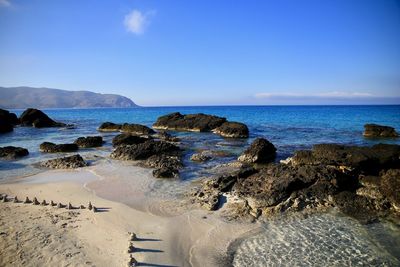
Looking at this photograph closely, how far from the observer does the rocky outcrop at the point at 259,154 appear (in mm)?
19375

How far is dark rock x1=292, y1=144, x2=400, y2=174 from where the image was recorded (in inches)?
578

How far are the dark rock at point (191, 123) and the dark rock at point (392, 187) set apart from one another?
2956 cm

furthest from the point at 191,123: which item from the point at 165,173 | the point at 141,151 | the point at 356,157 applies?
the point at 356,157

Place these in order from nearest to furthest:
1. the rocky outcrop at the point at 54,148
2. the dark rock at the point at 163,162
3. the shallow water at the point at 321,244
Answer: the shallow water at the point at 321,244 < the dark rock at the point at 163,162 < the rocky outcrop at the point at 54,148

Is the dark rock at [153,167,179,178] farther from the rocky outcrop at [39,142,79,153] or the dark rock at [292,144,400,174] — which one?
the rocky outcrop at [39,142,79,153]

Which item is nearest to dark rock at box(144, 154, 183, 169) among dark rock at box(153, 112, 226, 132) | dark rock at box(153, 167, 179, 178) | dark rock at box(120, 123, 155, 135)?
dark rock at box(153, 167, 179, 178)

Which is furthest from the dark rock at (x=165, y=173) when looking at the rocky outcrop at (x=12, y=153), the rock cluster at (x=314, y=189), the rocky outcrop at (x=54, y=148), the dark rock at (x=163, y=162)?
the rocky outcrop at (x=54, y=148)

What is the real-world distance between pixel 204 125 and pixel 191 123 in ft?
8.20

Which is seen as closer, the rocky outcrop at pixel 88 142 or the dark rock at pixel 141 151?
the dark rock at pixel 141 151

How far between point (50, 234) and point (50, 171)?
9.18m

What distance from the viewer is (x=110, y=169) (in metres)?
17.5

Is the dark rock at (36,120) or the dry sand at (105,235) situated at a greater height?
the dark rock at (36,120)

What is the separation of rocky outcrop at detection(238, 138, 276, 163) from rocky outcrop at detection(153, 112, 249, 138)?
1368 cm

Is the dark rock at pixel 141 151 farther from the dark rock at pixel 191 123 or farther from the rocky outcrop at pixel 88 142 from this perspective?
the dark rock at pixel 191 123
